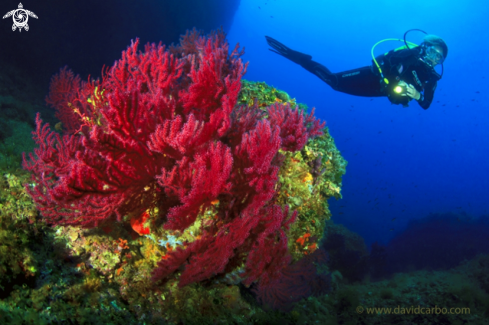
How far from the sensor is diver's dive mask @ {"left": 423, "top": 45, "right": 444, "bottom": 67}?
25.8 ft

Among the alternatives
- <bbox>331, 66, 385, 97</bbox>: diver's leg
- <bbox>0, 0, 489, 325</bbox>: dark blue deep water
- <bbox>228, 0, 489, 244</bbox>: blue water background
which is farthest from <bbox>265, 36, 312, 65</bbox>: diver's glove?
<bbox>228, 0, 489, 244</bbox>: blue water background

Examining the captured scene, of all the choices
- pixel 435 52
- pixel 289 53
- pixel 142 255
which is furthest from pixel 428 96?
pixel 142 255

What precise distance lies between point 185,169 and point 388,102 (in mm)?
150178

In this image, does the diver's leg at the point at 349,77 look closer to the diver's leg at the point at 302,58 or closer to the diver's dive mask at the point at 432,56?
the diver's leg at the point at 302,58

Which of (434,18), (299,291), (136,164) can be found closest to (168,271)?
(136,164)

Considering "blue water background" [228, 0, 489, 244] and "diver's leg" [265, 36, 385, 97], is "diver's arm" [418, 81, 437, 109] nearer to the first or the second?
"diver's leg" [265, 36, 385, 97]

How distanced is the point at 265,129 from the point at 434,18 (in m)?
121

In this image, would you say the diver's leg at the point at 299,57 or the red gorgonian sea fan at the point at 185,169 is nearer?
the red gorgonian sea fan at the point at 185,169

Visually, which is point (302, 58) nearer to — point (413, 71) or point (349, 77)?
point (349, 77)

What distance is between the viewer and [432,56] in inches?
312

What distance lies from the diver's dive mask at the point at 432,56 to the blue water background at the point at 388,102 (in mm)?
34631

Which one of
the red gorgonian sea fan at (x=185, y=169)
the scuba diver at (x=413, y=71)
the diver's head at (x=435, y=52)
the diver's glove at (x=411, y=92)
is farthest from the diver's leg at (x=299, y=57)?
the red gorgonian sea fan at (x=185, y=169)

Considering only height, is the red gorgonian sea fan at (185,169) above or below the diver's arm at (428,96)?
below

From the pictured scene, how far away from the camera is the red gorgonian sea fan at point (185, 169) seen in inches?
86.3
